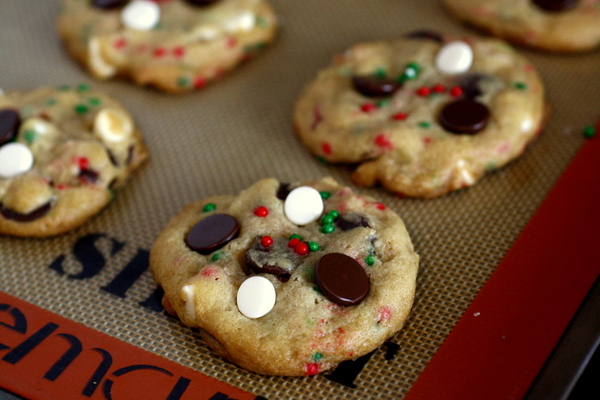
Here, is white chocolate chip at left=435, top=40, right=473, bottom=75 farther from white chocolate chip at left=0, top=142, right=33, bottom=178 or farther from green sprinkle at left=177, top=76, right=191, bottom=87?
white chocolate chip at left=0, top=142, right=33, bottom=178

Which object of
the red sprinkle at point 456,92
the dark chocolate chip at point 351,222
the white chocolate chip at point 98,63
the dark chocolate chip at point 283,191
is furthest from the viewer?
the white chocolate chip at point 98,63

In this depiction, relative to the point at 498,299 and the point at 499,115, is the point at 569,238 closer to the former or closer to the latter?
the point at 498,299

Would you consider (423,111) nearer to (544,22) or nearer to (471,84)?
(471,84)

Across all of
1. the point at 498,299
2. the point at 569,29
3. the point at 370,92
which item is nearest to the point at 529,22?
the point at 569,29

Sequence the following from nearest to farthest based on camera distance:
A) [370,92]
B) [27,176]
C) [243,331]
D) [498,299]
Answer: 1. [243,331]
2. [498,299]
3. [27,176]
4. [370,92]

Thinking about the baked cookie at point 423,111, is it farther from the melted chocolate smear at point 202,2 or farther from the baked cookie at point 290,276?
the melted chocolate smear at point 202,2

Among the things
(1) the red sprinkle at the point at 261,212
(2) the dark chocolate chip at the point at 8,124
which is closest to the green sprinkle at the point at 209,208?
(1) the red sprinkle at the point at 261,212

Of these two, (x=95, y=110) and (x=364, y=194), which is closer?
(x=364, y=194)

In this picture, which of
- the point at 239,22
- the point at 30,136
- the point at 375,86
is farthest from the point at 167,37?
the point at 375,86
